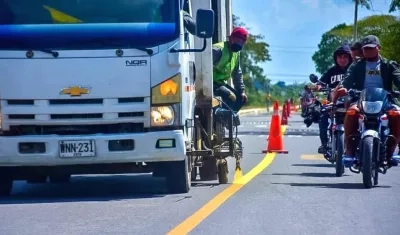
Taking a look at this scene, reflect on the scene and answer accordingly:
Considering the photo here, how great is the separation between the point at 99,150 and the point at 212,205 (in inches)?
59.0

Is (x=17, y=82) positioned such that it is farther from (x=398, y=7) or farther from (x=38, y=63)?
(x=398, y=7)

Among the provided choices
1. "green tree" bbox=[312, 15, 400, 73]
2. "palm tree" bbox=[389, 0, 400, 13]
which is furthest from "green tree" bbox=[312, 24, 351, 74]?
"palm tree" bbox=[389, 0, 400, 13]

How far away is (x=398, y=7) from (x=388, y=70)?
1295 inches

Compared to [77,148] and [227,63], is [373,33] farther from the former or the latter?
[77,148]

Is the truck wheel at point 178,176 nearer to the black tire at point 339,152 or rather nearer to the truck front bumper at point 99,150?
the truck front bumper at point 99,150

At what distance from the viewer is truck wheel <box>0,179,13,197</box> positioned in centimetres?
1383

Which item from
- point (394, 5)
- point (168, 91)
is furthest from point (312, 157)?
point (394, 5)

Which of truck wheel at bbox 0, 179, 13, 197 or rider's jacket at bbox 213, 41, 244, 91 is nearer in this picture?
truck wheel at bbox 0, 179, 13, 197


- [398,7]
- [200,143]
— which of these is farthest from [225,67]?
[398,7]

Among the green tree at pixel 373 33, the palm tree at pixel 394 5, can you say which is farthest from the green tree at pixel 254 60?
the palm tree at pixel 394 5

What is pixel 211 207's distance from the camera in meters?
12.1

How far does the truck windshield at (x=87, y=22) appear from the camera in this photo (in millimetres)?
12914

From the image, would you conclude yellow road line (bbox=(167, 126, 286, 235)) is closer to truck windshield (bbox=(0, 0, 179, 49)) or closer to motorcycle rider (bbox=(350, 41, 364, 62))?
truck windshield (bbox=(0, 0, 179, 49))

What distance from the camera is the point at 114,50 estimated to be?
12945 millimetres
